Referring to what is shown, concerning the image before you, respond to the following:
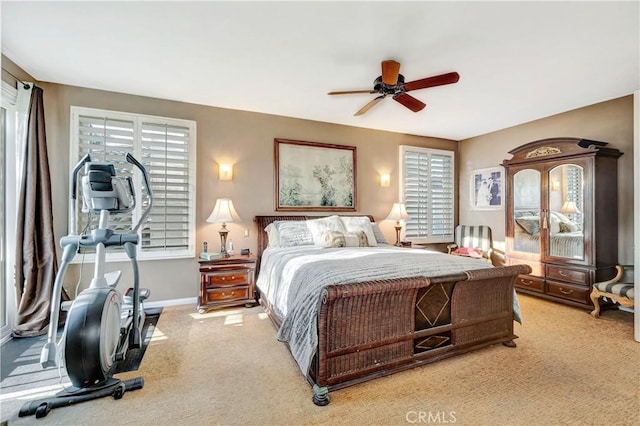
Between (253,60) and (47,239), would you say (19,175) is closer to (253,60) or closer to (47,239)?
(47,239)

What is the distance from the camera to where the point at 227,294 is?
148 inches

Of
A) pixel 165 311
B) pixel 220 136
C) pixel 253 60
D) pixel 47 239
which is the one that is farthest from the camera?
pixel 220 136

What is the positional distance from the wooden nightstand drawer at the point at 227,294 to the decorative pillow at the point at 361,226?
1678 millimetres

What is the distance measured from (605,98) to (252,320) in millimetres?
5315

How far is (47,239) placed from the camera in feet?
10.2

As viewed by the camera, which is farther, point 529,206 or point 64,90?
point 529,206

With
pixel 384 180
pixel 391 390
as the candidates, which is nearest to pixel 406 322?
pixel 391 390

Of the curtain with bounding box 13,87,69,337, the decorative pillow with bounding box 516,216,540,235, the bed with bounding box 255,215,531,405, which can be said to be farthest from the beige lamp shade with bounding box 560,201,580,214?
the curtain with bounding box 13,87,69,337

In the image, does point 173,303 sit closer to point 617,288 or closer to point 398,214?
point 398,214

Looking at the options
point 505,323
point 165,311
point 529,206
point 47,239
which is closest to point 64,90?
Result: point 47,239

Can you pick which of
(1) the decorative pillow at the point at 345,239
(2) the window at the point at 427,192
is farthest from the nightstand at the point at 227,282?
(2) the window at the point at 427,192

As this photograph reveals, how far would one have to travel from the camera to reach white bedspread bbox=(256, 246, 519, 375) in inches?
82.4

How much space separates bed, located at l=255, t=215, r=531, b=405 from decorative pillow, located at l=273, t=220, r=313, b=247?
35.4 inches

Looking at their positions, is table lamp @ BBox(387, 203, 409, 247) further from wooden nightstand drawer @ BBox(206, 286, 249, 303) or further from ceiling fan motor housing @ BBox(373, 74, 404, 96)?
wooden nightstand drawer @ BBox(206, 286, 249, 303)
